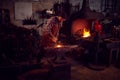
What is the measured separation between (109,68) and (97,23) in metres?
4.79

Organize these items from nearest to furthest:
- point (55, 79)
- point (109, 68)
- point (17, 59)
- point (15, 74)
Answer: point (55, 79)
point (15, 74)
point (17, 59)
point (109, 68)

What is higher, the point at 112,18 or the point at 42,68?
the point at 112,18

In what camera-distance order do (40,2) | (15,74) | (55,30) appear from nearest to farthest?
(15,74)
(55,30)
(40,2)

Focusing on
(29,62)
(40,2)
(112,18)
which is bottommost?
(29,62)

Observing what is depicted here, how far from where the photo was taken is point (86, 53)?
34.6ft

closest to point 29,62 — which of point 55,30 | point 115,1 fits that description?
point 55,30

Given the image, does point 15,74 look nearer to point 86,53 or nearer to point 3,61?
point 3,61

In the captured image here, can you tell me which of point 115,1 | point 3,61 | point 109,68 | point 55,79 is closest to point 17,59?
point 3,61

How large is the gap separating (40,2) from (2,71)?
7.26 meters

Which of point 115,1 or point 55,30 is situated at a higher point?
point 115,1

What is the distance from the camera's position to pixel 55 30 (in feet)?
34.3

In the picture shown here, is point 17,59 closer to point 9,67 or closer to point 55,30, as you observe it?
point 9,67

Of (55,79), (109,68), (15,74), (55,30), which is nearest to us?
(55,79)

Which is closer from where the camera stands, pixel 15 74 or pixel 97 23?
pixel 15 74
